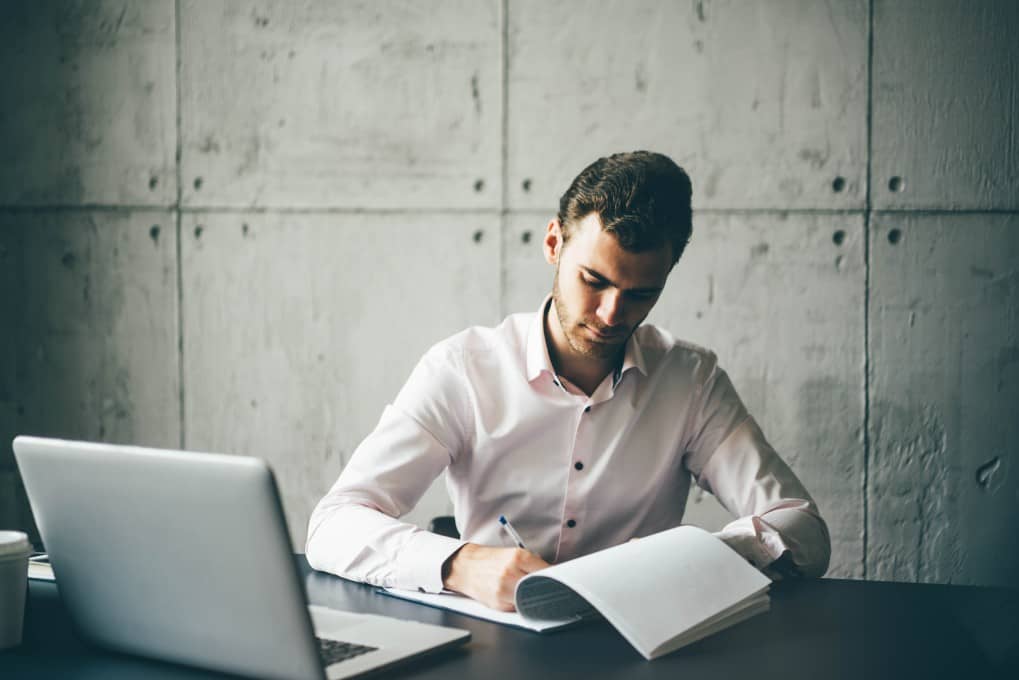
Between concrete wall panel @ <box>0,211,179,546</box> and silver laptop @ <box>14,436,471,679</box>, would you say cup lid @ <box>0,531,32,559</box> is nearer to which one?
silver laptop @ <box>14,436,471,679</box>

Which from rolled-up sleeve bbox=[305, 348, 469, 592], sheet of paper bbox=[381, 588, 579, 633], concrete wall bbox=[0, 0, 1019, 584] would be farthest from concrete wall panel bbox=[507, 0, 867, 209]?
sheet of paper bbox=[381, 588, 579, 633]

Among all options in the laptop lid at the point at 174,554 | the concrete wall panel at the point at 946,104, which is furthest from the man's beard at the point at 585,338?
the concrete wall panel at the point at 946,104

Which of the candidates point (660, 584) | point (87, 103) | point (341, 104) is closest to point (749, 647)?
point (660, 584)

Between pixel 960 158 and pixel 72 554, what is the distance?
2826 mm

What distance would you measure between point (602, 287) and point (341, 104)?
186 centimetres

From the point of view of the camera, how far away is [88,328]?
378 centimetres

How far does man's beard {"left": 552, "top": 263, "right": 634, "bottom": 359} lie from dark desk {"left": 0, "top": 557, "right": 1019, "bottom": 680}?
2.20ft

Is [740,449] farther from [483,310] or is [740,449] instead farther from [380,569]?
[483,310]

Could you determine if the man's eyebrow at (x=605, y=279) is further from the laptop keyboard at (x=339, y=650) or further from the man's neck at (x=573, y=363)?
the laptop keyboard at (x=339, y=650)

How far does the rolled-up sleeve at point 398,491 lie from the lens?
5.31ft

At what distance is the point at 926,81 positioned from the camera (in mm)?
3107

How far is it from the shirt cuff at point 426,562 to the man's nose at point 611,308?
24.3 inches

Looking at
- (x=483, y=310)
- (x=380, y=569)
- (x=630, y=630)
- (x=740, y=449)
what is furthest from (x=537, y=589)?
(x=483, y=310)

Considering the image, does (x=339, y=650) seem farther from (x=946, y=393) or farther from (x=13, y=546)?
(x=946, y=393)
